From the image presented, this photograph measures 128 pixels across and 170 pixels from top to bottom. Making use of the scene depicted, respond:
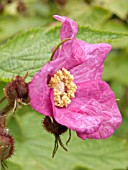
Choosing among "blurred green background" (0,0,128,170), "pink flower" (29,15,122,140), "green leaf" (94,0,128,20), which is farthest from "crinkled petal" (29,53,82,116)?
"green leaf" (94,0,128,20)

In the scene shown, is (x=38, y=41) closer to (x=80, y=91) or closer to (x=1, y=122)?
(x=80, y=91)

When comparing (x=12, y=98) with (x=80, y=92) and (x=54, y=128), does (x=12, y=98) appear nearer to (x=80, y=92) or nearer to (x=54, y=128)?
(x=54, y=128)

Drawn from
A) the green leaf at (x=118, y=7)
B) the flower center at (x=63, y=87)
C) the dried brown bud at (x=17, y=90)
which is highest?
the dried brown bud at (x=17, y=90)

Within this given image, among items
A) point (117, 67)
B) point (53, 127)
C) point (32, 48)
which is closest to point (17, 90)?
point (53, 127)

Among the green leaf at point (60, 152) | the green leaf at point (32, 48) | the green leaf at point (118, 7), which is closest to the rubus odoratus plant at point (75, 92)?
the green leaf at point (32, 48)

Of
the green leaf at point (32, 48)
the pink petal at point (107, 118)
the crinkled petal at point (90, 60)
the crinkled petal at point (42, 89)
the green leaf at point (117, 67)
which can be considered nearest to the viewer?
the crinkled petal at point (42, 89)

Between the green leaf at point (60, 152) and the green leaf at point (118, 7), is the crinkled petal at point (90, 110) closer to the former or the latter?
the green leaf at point (60, 152)

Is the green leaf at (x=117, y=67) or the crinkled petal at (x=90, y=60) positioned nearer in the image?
the crinkled petal at (x=90, y=60)

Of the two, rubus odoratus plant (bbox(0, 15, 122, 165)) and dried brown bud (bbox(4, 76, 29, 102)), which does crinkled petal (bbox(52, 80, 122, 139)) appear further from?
dried brown bud (bbox(4, 76, 29, 102))
